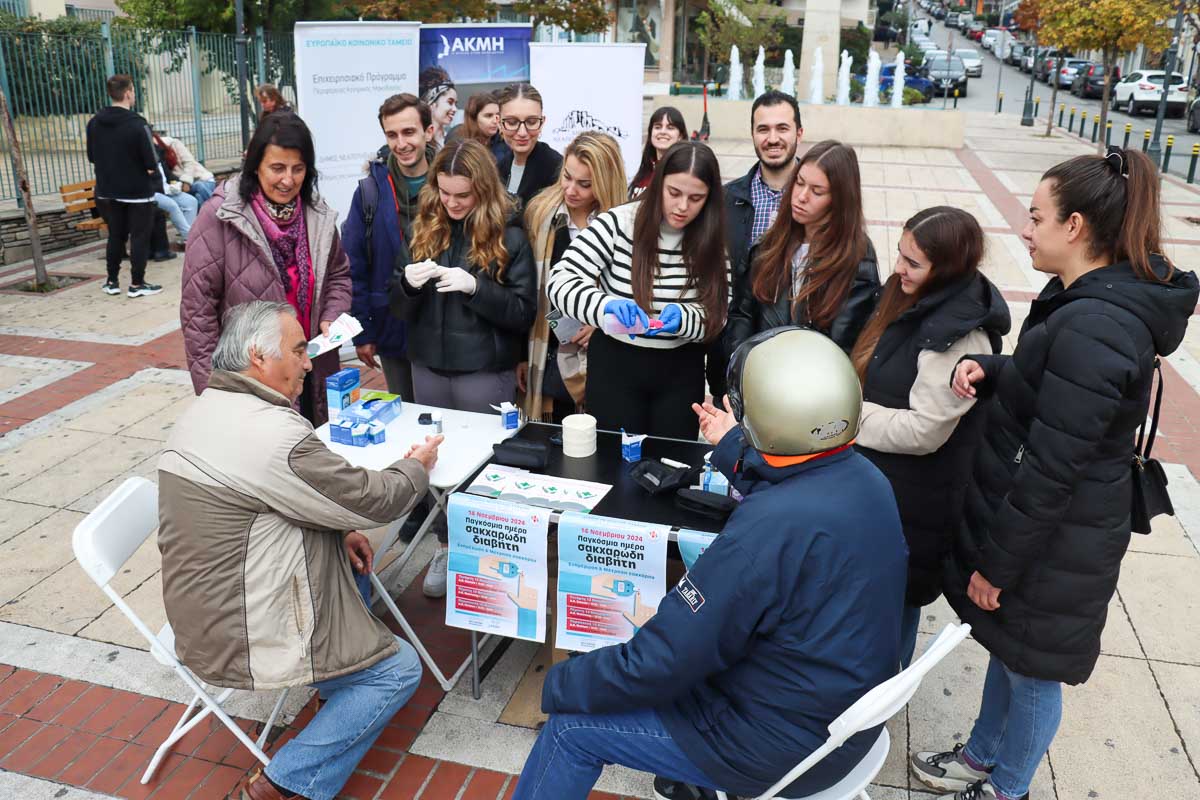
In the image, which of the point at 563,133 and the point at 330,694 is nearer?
the point at 330,694

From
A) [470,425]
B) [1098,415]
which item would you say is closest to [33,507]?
[470,425]

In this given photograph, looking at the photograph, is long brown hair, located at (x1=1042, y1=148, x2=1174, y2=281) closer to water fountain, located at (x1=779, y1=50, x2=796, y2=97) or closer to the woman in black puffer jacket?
the woman in black puffer jacket

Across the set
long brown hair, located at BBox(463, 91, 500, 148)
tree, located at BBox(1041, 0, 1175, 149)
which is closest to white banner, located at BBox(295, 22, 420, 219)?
long brown hair, located at BBox(463, 91, 500, 148)

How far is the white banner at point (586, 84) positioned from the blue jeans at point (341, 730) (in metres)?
5.27

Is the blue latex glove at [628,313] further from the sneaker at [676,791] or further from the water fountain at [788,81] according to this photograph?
the water fountain at [788,81]

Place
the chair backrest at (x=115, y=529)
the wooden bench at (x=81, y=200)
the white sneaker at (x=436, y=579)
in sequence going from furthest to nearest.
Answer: the wooden bench at (x=81, y=200)
the white sneaker at (x=436, y=579)
the chair backrest at (x=115, y=529)

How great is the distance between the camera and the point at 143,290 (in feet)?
28.3

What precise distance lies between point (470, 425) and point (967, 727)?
2149 millimetres

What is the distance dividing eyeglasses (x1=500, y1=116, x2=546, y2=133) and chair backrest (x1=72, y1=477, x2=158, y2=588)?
9.20 feet

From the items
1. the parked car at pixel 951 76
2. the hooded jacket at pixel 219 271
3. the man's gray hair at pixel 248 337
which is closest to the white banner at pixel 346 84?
the hooded jacket at pixel 219 271

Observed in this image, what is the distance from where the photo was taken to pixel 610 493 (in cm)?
307

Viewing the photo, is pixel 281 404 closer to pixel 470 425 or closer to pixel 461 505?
pixel 461 505

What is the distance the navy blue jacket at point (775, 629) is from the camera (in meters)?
1.86

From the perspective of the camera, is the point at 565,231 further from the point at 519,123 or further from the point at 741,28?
the point at 741,28
